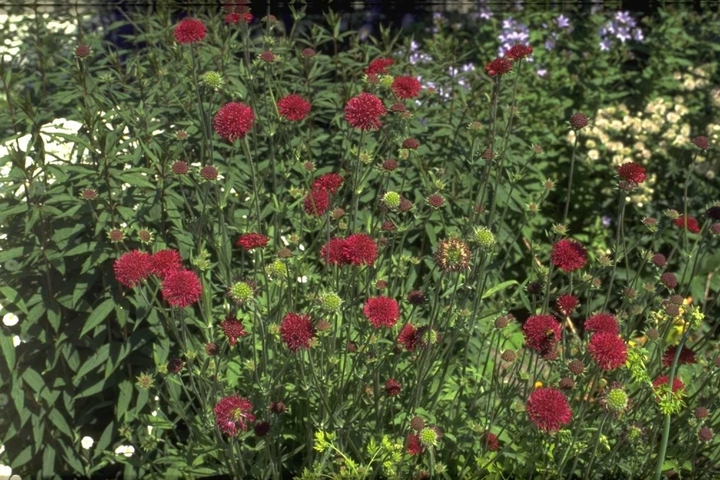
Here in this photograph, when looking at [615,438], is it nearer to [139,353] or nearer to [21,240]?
[139,353]

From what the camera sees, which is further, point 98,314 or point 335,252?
point 98,314

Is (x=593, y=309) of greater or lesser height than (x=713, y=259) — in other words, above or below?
below

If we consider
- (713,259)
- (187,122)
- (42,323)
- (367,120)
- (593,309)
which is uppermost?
(367,120)

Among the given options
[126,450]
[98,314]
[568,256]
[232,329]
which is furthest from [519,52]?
[126,450]

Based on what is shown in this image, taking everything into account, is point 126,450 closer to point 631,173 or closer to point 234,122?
point 234,122

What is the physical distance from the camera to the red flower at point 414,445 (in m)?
2.35

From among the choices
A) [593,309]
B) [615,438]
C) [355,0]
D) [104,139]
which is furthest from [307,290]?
[355,0]

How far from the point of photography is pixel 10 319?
9.32 feet

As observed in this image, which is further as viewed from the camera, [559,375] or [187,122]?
[187,122]

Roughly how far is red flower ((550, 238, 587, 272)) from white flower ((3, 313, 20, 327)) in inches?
72.9

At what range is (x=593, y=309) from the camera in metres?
4.59

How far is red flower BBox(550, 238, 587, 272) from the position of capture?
7.89 ft

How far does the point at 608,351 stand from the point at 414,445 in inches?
24.3

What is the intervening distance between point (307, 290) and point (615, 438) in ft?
4.01
